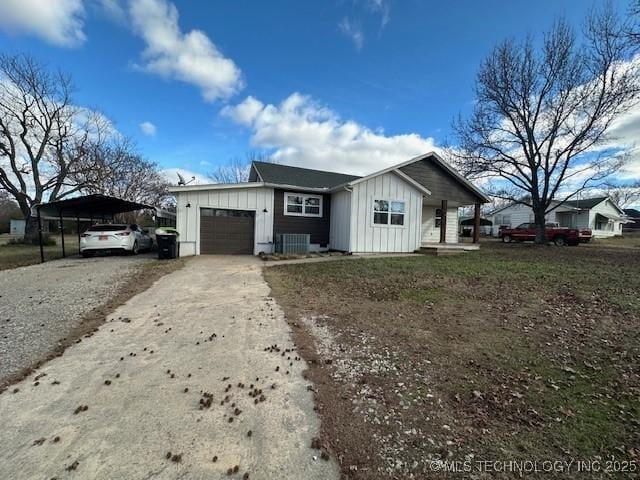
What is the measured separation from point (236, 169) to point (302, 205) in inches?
1124

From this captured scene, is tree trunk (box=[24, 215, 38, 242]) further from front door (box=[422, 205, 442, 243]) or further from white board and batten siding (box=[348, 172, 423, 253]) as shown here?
front door (box=[422, 205, 442, 243])

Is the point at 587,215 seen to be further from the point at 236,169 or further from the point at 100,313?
the point at 100,313

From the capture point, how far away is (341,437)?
87.6 inches

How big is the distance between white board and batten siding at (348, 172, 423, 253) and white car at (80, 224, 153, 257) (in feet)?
30.7

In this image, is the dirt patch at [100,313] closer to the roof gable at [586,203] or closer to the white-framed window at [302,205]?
the white-framed window at [302,205]

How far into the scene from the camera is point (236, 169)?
132ft

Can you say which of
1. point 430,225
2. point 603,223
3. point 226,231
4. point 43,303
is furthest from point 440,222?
point 603,223

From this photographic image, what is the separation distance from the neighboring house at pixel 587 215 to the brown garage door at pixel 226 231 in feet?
116

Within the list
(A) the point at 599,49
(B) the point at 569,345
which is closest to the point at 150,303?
(B) the point at 569,345

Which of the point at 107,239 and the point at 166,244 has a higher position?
the point at 107,239

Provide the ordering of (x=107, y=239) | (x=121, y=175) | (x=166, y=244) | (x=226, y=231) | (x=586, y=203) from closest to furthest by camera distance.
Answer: (x=166, y=244)
(x=107, y=239)
(x=226, y=231)
(x=121, y=175)
(x=586, y=203)

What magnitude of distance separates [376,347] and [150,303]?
14.3ft

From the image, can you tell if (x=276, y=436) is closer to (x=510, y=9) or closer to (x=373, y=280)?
(x=373, y=280)

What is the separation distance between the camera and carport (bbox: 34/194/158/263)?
39.1 ft
